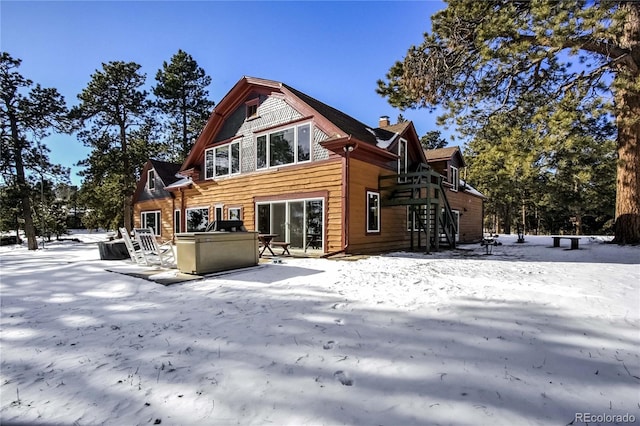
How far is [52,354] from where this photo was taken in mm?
2938

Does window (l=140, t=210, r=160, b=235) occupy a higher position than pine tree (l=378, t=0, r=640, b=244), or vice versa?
pine tree (l=378, t=0, r=640, b=244)

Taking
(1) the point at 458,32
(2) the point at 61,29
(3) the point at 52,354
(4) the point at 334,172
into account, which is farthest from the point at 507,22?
(2) the point at 61,29

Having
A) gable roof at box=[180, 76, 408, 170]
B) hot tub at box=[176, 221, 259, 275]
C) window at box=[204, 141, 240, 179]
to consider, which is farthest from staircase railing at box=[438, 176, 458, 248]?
window at box=[204, 141, 240, 179]

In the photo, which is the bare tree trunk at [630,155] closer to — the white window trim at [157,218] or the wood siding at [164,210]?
the wood siding at [164,210]

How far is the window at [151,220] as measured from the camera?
1891 cm

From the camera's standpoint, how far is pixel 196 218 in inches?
630

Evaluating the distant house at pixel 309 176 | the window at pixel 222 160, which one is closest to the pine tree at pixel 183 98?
the distant house at pixel 309 176

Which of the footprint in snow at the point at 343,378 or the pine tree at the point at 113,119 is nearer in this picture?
the footprint in snow at the point at 343,378

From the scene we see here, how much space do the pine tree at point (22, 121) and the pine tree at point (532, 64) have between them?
65.3ft


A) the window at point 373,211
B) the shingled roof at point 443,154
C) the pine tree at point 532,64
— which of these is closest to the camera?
the pine tree at point 532,64

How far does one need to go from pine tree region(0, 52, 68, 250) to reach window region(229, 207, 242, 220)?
13067mm

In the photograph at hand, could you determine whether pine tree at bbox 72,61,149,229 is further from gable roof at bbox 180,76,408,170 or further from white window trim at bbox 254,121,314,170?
white window trim at bbox 254,121,314,170

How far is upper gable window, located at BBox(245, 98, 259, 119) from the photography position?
1281 cm

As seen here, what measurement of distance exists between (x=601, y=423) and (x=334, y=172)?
8884 mm
